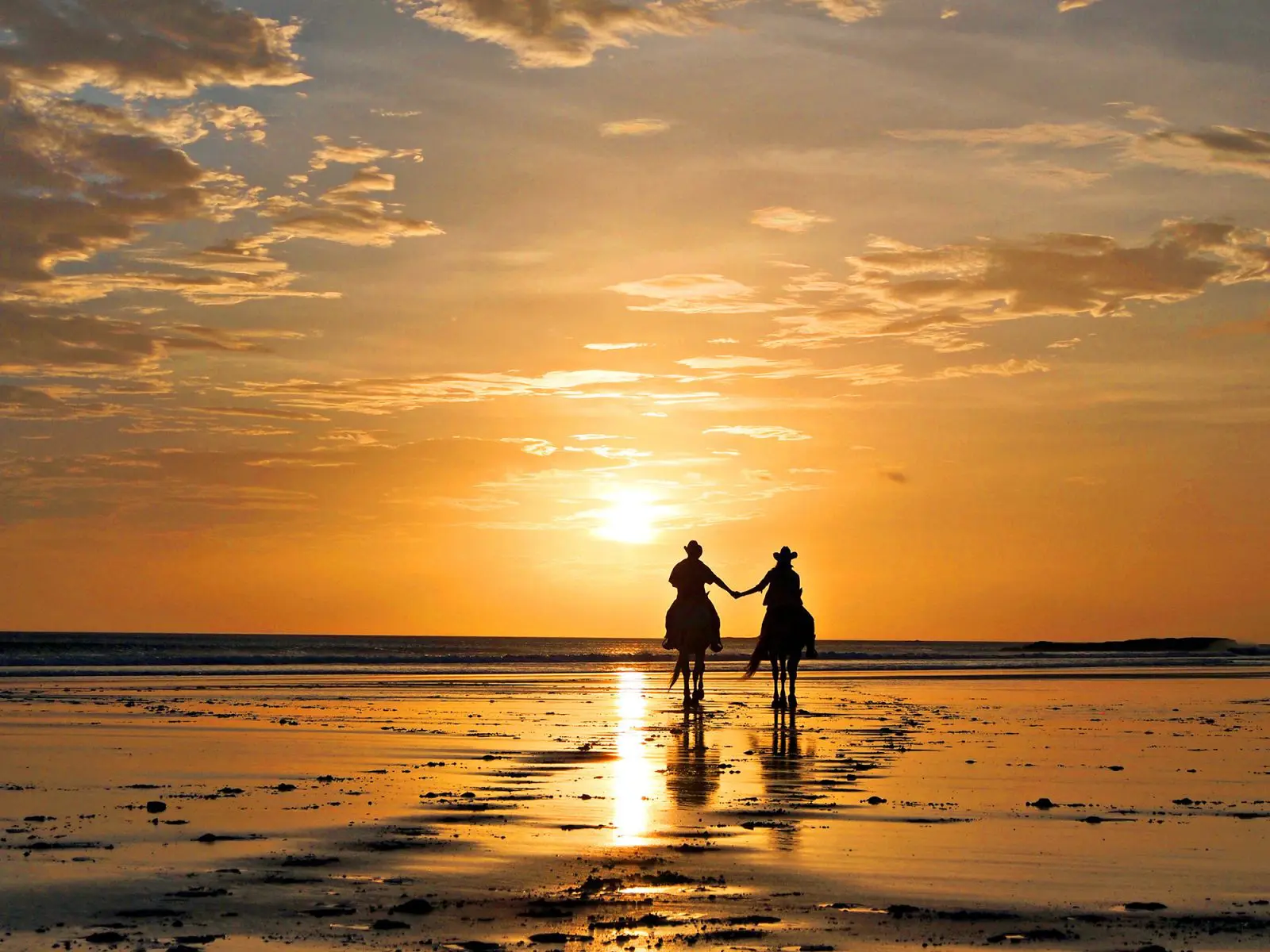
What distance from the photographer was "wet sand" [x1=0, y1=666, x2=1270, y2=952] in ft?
27.5

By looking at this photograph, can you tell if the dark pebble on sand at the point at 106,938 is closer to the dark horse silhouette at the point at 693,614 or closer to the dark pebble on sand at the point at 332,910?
the dark pebble on sand at the point at 332,910

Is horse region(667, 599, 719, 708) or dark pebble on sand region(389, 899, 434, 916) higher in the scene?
horse region(667, 599, 719, 708)

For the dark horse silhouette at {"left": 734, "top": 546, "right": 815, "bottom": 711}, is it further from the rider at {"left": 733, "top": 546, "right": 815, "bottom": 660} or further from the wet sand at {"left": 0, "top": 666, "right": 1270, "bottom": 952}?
the wet sand at {"left": 0, "top": 666, "right": 1270, "bottom": 952}

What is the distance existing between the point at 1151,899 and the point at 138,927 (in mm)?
6070

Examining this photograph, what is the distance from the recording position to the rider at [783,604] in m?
27.9

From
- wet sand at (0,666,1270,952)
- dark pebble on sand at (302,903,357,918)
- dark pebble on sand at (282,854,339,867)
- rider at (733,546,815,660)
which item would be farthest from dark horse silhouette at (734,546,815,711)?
dark pebble on sand at (302,903,357,918)

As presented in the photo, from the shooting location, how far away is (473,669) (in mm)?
55500

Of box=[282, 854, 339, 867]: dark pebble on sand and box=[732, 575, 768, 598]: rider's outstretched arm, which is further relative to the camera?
box=[732, 575, 768, 598]: rider's outstretched arm

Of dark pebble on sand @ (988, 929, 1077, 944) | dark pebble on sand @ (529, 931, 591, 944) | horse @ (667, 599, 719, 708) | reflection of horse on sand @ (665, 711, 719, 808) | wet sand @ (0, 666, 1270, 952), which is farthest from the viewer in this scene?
horse @ (667, 599, 719, 708)

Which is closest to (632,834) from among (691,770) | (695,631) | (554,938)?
(554,938)

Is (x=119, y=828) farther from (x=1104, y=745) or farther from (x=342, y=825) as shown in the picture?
(x=1104, y=745)

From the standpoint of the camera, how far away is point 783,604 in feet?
91.5

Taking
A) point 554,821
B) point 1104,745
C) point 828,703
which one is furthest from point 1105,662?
point 554,821

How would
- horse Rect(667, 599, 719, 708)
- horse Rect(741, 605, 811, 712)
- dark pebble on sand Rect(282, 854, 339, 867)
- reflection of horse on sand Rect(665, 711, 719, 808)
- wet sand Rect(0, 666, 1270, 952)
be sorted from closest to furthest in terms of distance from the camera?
wet sand Rect(0, 666, 1270, 952), dark pebble on sand Rect(282, 854, 339, 867), reflection of horse on sand Rect(665, 711, 719, 808), horse Rect(741, 605, 811, 712), horse Rect(667, 599, 719, 708)
